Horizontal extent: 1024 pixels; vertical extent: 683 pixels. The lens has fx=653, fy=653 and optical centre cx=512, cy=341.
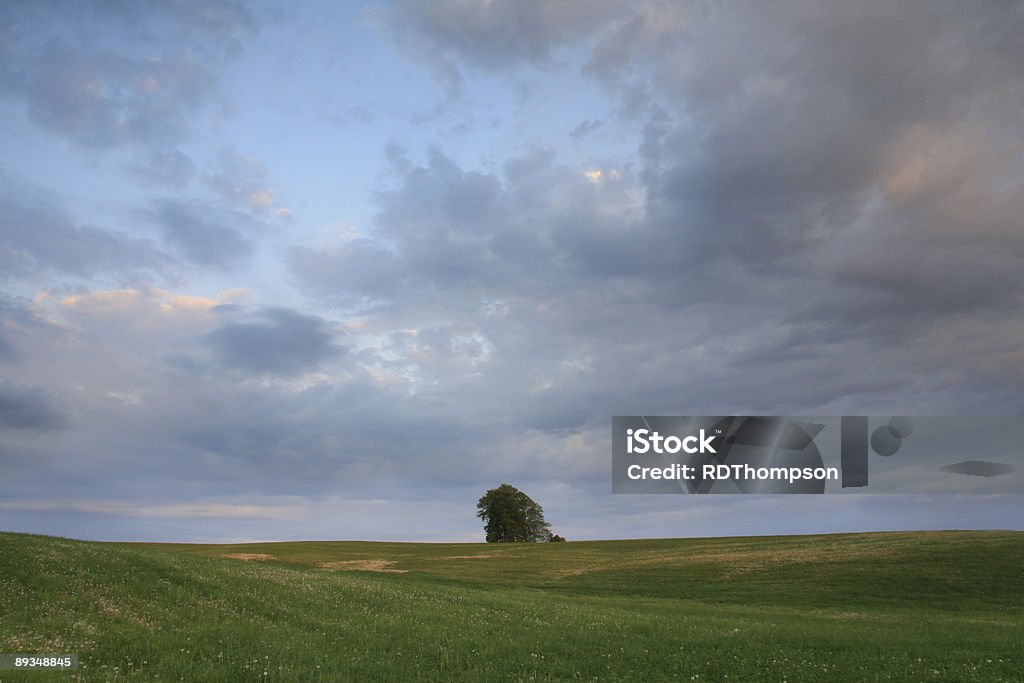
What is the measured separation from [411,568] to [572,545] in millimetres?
27870

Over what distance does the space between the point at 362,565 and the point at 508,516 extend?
41.0m

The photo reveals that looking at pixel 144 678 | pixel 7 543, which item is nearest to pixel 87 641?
pixel 144 678

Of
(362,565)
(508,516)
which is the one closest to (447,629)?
(362,565)

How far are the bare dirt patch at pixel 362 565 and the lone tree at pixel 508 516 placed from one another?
34.8m

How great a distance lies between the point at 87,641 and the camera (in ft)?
57.7

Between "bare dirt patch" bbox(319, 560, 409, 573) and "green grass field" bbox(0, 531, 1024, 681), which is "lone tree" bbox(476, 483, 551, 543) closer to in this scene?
"bare dirt patch" bbox(319, 560, 409, 573)

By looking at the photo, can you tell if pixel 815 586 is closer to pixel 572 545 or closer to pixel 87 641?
pixel 572 545

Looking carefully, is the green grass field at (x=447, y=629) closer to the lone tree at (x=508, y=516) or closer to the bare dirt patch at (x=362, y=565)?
the bare dirt patch at (x=362, y=565)

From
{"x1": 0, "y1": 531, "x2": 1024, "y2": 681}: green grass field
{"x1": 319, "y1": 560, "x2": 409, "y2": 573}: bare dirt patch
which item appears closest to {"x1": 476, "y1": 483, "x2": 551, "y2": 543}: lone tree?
{"x1": 319, "y1": 560, "x2": 409, "y2": 573}: bare dirt patch

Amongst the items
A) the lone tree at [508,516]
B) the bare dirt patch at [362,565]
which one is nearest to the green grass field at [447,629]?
the bare dirt patch at [362,565]

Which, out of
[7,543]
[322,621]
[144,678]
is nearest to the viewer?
[144,678]

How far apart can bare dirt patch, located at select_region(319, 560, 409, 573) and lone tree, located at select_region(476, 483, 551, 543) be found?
3483 cm

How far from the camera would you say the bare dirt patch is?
65.0 m

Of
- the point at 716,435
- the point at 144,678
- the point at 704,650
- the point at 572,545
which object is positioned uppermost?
the point at 716,435
